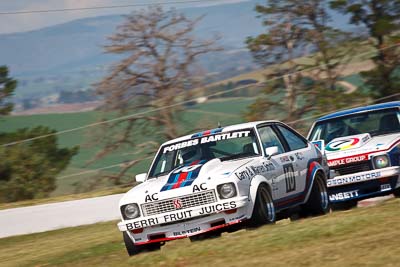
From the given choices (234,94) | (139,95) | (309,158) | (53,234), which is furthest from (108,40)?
(309,158)

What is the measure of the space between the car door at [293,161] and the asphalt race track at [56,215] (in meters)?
6.34

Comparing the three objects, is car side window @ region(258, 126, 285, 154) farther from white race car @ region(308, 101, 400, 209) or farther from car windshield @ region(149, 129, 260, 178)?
white race car @ region(308, 101, 400, 209)

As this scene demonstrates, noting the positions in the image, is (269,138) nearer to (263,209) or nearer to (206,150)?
(206,150)

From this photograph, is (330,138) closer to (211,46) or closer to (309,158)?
(309,158)

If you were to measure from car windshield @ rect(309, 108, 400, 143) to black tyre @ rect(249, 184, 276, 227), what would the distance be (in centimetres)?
402

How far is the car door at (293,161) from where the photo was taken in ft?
39.2

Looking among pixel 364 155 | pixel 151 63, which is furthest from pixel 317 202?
pixel 151 63

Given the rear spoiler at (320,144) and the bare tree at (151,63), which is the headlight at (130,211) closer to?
the rear spoiler at (320,144)

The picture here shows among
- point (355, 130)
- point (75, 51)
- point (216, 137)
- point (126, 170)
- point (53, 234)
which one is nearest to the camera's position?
point (216, 137)

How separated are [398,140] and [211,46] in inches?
710

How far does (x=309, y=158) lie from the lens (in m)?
12.8

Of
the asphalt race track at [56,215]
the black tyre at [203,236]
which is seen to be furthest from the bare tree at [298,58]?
the black tyre at [203,236]

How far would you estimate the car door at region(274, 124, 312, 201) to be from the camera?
11961 mm

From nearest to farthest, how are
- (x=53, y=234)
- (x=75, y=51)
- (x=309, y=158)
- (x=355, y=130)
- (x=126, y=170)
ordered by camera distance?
(x=309, y=158), (x=355, y=130), (x=53, y=234), (x=126, y=170), (x=75, y=51)
